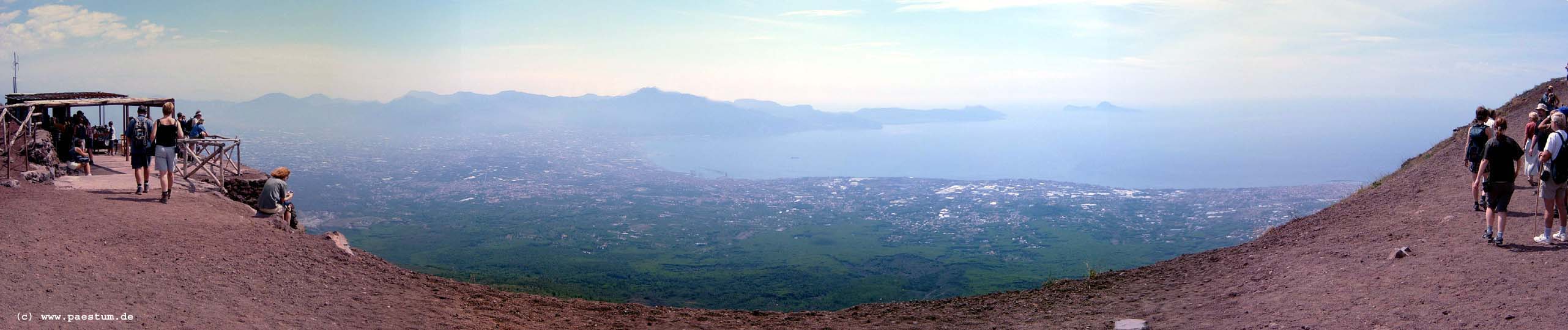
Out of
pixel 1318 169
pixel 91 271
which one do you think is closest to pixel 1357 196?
pixel 91 271

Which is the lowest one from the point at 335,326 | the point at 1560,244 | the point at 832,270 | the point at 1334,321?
the point at 832,270

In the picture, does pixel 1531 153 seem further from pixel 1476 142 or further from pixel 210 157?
pixel 210 157

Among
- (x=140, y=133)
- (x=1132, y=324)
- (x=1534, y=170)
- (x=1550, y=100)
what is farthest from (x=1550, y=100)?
(x=140, y=133)

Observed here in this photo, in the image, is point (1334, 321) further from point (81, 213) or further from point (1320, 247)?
point (81, 213)

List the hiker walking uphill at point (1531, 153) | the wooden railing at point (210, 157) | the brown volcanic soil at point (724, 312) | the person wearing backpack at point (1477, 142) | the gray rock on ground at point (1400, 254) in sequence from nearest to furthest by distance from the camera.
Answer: the brown volcanic soil at point (724, 312), the hiker walking uphill at point (1531, 153), the gray rock on ground at point (1400, 254), the person wearing backpack at point (1477, 142), the wooden railing at point (210, 157)

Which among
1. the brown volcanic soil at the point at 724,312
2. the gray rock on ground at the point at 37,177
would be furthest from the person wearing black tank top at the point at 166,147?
the gray rock on ground at the point at 37,177

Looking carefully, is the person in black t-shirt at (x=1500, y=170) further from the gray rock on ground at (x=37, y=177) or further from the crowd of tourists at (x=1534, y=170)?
the gray rock on ground at (x=37, y=177)
